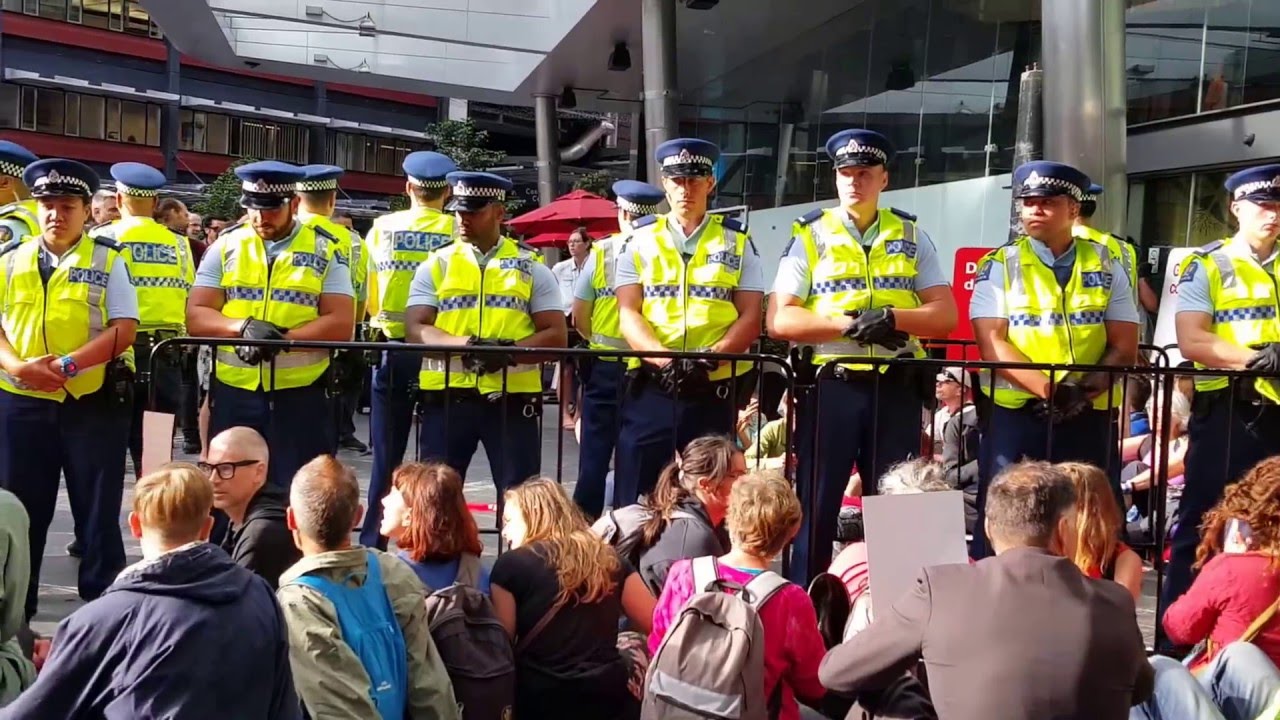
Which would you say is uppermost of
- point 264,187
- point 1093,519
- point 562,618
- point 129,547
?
point 264,187

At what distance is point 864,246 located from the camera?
576 cm

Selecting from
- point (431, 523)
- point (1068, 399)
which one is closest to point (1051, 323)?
point (1068, 399)

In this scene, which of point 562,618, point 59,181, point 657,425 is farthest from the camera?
point 657,425

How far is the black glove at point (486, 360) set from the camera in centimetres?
582

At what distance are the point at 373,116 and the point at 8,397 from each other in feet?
172

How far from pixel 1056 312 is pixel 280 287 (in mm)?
3424

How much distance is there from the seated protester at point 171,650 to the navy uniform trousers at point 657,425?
8.61ft

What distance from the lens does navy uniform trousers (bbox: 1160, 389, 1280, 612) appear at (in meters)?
5.81

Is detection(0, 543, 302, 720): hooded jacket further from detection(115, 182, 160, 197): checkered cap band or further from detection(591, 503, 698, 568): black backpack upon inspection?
detection(115, 182, 160, 197): checkered cap band

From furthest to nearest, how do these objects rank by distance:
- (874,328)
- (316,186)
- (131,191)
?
(131,191), (316,186), (874,328)

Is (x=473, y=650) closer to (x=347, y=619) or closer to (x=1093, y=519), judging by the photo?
(x=347, y=619)

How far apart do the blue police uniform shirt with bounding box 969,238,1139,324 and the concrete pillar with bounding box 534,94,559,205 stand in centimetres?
1977

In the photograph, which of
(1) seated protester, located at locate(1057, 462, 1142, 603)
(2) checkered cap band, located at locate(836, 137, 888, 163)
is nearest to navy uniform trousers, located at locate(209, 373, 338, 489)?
(2) checkered cap band, located at locate(836, 137, 888, 163)

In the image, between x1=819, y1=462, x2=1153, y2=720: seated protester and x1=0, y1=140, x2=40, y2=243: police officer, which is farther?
x1=0, y1=140, x2=40, y2=243: police officer
